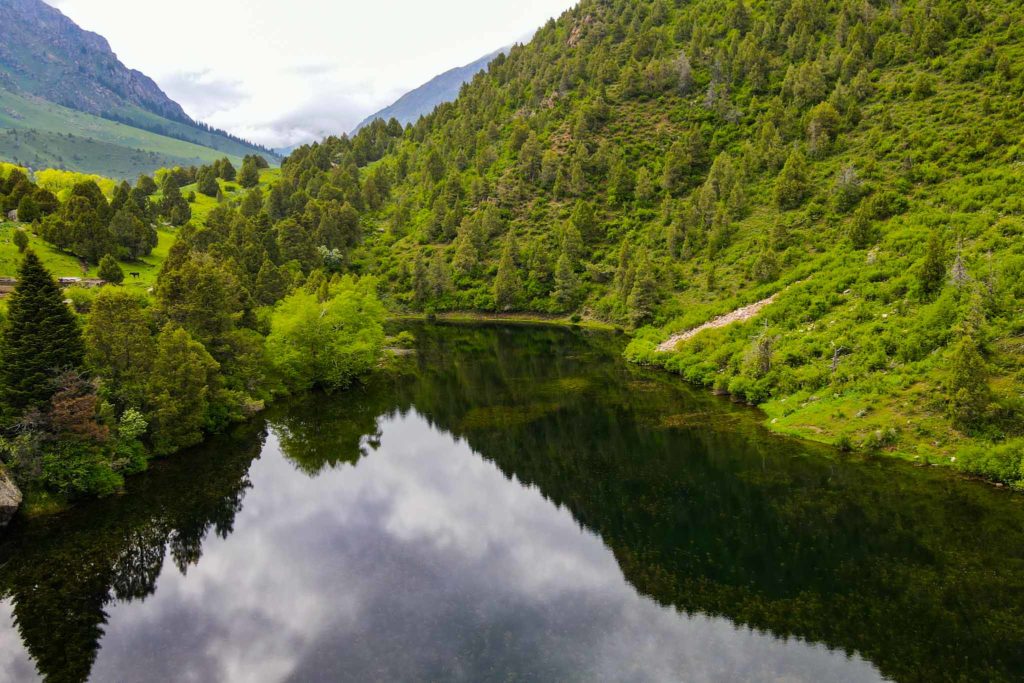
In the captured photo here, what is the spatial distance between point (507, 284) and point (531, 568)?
102381 mm

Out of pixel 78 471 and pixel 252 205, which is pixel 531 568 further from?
pixel 252 205

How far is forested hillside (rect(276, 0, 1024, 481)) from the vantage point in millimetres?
41344

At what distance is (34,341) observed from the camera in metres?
33.8

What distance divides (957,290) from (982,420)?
1463 cm

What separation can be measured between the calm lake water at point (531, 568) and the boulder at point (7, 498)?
1.71 m

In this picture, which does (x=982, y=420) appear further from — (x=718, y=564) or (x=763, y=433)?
(x=718, y=564)

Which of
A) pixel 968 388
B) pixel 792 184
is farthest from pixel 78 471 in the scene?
pixel 792 184

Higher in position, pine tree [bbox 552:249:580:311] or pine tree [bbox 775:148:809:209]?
pine tree [bbox 775:148:809:209]

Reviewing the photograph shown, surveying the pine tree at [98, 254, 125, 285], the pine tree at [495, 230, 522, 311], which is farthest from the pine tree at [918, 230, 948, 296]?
the pine tree at [98, 254, 125, 285]

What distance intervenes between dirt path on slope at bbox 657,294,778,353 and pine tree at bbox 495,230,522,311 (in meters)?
55.5

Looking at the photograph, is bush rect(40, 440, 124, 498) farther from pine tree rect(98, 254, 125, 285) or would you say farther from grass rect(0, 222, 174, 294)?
pine tree rect(98, 254, 125, 285)

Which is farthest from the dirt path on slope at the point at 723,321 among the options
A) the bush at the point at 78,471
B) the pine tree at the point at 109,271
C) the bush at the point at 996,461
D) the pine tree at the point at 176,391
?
the pine tree at the point at 109,271

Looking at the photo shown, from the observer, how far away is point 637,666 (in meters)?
19.8

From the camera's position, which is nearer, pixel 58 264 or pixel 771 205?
pixel 58 264
